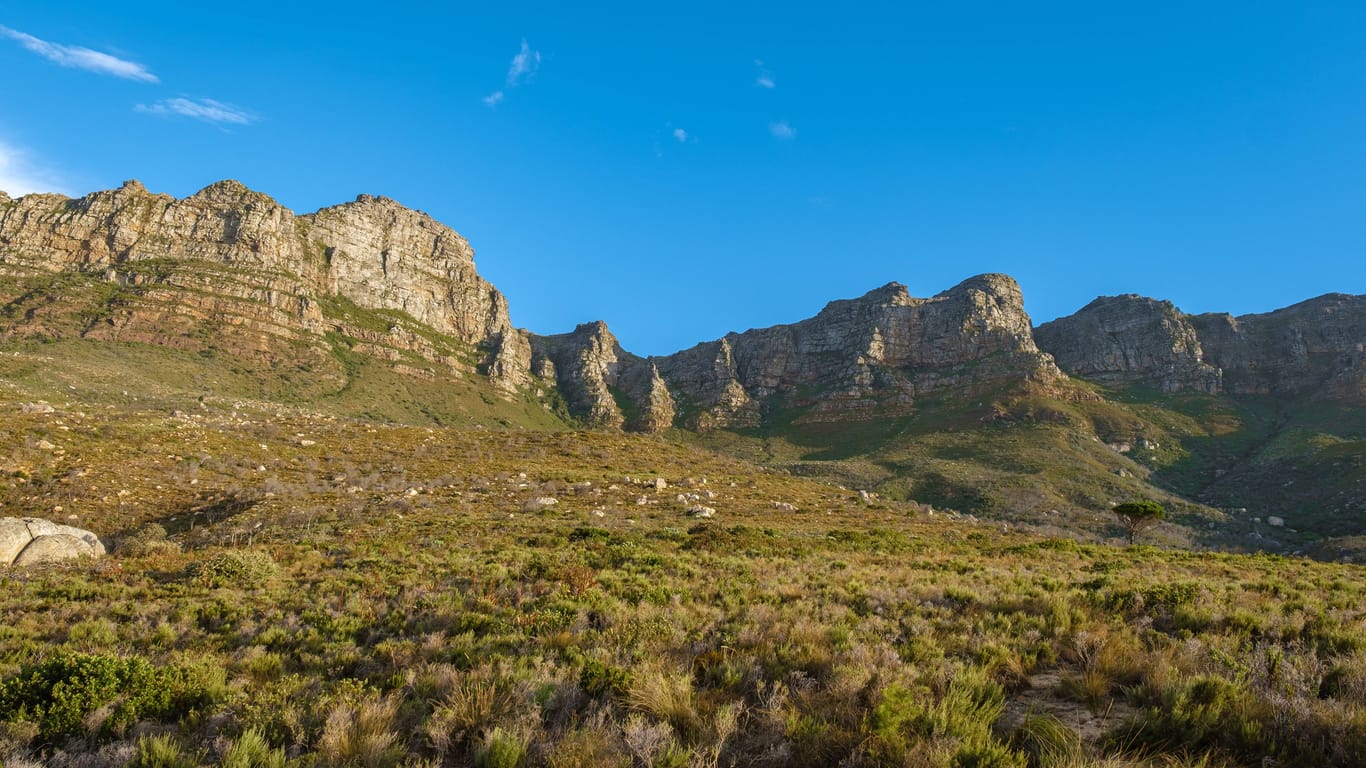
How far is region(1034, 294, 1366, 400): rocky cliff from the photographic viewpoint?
128 meters

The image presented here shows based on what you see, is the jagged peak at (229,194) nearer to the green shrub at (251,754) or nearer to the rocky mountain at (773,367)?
the rocky mountain at (773,367)

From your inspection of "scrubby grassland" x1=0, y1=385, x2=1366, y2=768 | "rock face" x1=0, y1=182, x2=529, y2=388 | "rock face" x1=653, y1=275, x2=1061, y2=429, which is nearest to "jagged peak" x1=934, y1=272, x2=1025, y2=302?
"rock face" x1=653, y1=275, x2=1061, y2=429

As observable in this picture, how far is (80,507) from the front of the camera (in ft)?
66.6

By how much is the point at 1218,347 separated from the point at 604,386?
169 metres

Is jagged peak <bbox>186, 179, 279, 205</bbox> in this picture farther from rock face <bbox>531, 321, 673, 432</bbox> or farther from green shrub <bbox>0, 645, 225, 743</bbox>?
green shrub <bbox>0, 645, 225, 743</bbox>

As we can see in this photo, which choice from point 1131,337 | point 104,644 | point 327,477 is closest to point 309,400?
point 327,477

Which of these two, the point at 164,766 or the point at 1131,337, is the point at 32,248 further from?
the point at 1131,337

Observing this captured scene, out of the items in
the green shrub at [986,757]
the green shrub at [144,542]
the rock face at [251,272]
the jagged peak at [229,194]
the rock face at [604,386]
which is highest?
the jagged peak at [229,194]

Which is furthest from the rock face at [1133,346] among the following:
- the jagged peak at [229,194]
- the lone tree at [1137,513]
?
the jagged peak at [229,194]

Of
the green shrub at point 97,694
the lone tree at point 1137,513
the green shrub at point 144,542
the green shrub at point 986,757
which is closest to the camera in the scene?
the green shrub at point 986,757

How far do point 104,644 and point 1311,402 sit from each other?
168 metres

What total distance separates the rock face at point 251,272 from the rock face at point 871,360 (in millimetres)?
62203

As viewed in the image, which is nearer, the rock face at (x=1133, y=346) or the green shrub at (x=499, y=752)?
the green shrub at (x=499, y=752)

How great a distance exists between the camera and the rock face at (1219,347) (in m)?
127
